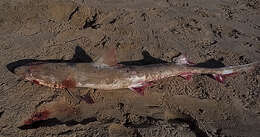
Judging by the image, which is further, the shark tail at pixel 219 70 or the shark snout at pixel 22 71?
the shark tail at pixel 219 70

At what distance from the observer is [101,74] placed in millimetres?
5238

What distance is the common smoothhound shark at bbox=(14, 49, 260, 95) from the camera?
16.8 ft

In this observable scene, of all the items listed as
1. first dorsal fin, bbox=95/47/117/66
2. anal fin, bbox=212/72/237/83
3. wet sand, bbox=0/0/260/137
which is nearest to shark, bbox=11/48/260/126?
first dorsal fin, bbox=95/47/117/66

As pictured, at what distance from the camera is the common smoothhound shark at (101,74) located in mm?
5109

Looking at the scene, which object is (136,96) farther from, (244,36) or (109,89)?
(244,36)

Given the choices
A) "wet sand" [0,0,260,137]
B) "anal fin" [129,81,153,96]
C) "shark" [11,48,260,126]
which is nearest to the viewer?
"wet sand" [0,0,260,137]

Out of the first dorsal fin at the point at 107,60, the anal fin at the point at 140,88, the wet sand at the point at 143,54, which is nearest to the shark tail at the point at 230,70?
the wet sand at the point at 143,54

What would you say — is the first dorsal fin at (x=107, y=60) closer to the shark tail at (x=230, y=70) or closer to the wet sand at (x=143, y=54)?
the wet sand at (x=143, y=54)

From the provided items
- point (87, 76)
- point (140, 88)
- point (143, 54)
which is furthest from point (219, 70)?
point (87, 76)

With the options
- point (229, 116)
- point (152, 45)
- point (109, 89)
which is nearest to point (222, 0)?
point (152, 45)

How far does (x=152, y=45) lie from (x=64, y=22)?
7.06 ft

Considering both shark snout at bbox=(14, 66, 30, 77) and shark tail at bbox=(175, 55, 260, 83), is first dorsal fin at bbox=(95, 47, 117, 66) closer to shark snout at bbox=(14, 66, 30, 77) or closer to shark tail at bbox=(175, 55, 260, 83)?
shark snout at bbox=(14, 66, 30, 77)

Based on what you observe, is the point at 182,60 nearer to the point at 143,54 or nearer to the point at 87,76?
the point at 143,54

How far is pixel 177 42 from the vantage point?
6758 millimetres
